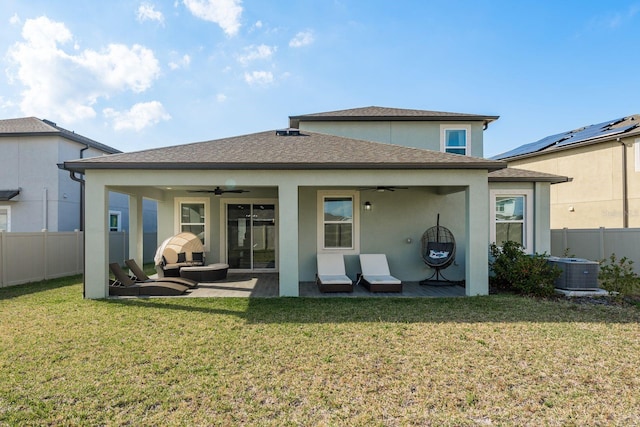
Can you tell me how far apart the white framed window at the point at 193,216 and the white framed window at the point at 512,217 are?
31.9ft

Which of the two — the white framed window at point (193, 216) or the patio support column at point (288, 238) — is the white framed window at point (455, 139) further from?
the white framed window at point (193, 216)

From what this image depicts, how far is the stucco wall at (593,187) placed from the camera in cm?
1447

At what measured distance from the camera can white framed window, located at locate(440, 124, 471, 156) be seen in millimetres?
11961

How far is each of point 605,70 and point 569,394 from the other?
18.4 meters

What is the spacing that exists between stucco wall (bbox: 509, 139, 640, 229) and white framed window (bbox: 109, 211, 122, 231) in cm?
2314

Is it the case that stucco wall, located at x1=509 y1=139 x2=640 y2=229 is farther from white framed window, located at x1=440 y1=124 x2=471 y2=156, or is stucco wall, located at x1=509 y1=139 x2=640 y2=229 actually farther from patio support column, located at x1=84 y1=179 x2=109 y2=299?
patio support column, located at x1=84 y1=179 x2=109 y2=299

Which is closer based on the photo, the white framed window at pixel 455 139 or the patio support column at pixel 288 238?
the patio support column at pixel 288 238

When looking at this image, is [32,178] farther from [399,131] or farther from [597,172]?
[597,172]

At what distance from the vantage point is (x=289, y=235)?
26.3ft

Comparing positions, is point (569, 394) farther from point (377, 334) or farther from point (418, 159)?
point (418, 159)

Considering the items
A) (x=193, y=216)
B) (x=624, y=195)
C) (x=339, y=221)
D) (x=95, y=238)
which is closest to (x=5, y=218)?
(x=193, y=216)

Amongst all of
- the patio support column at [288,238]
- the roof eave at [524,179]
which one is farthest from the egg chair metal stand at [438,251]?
the patio support column at [288,238]

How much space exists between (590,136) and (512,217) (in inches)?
383

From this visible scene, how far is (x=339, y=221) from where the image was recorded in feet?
35.5
